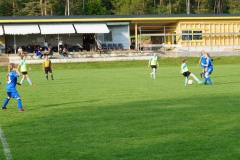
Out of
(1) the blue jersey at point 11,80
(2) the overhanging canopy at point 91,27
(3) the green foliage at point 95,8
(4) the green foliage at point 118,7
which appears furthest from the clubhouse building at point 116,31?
(1) the blue jersey at point 11,80

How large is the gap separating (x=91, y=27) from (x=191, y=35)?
12577 mm

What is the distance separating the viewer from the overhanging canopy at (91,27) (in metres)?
53.2

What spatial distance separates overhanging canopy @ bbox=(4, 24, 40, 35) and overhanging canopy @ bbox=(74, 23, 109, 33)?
15.8 ft

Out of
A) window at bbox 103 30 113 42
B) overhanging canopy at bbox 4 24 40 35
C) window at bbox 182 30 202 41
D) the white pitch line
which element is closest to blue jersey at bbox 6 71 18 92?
the white pitch line

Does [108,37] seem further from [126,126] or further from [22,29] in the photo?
[126,126]

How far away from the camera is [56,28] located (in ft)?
174

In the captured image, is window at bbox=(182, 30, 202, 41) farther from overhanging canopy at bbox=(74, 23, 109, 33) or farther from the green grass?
the green grass

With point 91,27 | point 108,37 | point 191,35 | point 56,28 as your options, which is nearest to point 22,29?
point 56,28

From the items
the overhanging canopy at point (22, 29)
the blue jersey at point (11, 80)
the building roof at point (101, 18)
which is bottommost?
the blue jersey at point (11, 80)

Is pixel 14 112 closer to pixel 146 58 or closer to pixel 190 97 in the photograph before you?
pixel 190 97

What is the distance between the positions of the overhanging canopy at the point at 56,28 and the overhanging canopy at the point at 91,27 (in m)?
0.90

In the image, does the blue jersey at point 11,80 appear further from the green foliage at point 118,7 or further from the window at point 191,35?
the green foliage at point 118,7

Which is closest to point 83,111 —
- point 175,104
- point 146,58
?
point 175,104

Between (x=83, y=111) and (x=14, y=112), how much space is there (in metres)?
2.19
